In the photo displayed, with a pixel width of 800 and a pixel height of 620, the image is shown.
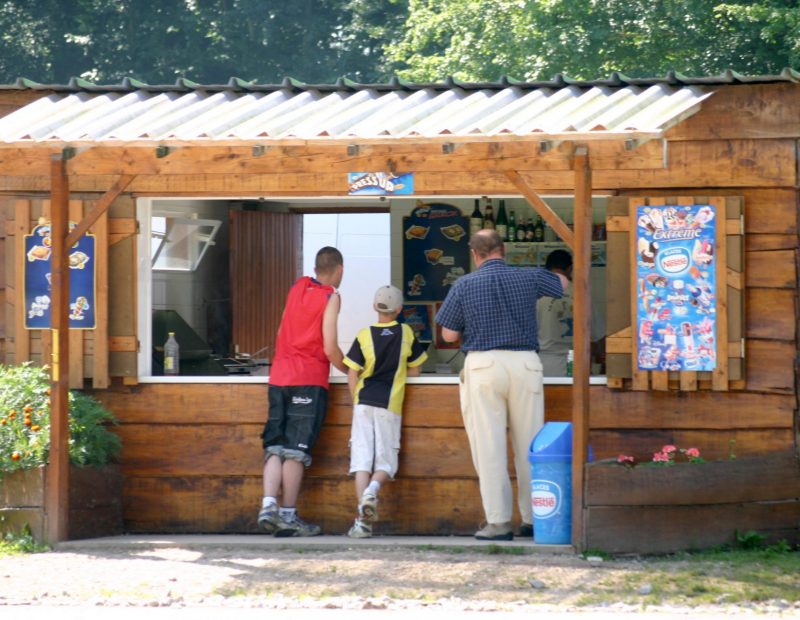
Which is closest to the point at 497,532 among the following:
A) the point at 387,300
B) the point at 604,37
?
the point at 387,300

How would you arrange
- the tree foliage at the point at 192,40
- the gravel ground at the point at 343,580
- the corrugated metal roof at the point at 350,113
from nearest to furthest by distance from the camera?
the gravel ground at the point at 343,580 → the corrugated metal roof at the point at 350,113 → the tree foliage at the point at 192,40

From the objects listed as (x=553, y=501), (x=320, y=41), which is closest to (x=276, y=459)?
(x=553, y=501)

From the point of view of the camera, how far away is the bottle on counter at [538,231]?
39.1ft

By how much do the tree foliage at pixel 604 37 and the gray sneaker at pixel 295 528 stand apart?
1431 cm

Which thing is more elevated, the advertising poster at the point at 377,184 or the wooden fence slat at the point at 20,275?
the advertising poster at the point at 377,184

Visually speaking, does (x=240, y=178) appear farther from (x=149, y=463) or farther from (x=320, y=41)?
(x=320, y=41)

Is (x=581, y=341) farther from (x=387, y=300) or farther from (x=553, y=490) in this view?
(x=387, y=300)

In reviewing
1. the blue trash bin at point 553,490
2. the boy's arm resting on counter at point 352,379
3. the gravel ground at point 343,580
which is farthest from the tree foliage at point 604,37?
the gravel ground at point 343,580

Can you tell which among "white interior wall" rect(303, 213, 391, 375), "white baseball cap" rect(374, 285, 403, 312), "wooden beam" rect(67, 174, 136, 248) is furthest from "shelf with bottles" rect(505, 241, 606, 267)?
"wooden beam" rect(67, 174, 136, 248)

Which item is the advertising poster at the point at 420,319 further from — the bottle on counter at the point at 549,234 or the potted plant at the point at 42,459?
the potted plant at the point at 42,459

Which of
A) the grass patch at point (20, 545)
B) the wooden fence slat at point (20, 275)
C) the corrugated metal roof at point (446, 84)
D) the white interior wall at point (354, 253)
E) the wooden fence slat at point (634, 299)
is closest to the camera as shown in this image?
the grass patch at point (20, 545)

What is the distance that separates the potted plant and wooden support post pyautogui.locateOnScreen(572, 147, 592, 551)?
9.91ft

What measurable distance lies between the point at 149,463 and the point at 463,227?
3.65 metres

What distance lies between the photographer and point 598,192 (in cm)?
945
